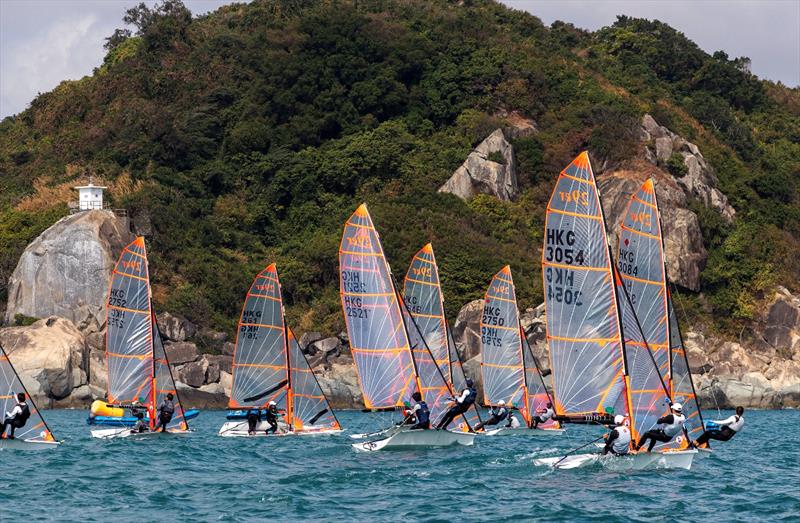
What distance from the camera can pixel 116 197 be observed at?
86.2 metres

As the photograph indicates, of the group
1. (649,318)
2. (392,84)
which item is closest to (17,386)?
(649,318)

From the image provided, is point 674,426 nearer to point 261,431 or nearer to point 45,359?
point 261,431

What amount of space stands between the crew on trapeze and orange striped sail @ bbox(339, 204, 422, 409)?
7.02 feet

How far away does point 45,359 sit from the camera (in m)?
68.1

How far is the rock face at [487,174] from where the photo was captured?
88250mm

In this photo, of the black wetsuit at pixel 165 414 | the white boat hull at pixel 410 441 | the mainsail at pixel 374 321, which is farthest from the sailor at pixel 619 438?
the black wetsuit at pixel 165 414

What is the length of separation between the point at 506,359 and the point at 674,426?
20.5 metres

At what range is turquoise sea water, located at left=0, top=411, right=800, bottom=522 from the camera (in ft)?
86.0

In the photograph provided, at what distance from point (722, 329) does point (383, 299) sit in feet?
146

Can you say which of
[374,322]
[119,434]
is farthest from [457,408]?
[119,434]

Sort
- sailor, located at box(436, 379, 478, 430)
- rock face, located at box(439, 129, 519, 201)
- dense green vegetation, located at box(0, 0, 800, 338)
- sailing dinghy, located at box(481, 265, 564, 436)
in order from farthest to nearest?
rock face, located at box(439, 129, 519, 201) → dense green vegetation, located at box(0, 0, 800, 338) → sailing dinghy, located at box(481, 265, 564, 436) → sailor, located at box(436, 379, 478, 430)

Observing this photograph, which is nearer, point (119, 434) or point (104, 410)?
point (119, 434)

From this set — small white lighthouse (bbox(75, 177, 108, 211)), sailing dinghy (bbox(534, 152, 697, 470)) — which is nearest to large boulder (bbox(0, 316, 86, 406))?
small white lighthouse (bbox(75, 177, 108, 211))

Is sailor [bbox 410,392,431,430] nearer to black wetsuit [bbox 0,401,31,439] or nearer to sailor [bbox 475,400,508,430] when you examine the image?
sailor [bbox 475,400,508,430]
